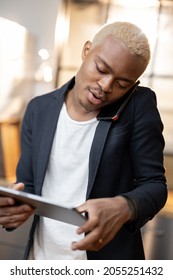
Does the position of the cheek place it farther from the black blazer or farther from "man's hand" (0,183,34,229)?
"man's hand" (0,183,34,229)

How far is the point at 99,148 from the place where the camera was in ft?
2.77

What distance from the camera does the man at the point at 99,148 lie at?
31.8 inches

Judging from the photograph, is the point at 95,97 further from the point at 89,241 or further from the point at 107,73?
the point at 89,241

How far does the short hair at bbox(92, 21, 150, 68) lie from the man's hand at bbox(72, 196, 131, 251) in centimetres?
33

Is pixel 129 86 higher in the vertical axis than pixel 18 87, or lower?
higher

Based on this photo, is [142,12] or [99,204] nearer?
[99,204]

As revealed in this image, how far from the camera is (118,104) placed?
89cm

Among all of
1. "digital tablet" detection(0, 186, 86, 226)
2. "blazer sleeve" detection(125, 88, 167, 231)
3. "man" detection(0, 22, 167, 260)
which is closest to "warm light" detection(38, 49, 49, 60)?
"man" detection(0, 22, 167, 260)

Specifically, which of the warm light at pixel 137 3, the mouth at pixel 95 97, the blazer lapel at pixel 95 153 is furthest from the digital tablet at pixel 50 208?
the warm light at pixel 137 3

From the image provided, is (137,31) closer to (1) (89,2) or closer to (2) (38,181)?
(2) (38,181)

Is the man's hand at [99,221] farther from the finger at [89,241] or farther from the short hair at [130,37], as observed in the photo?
the short hair at [130,37]

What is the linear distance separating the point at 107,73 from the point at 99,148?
17cm

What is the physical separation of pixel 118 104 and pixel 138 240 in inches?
13.6
